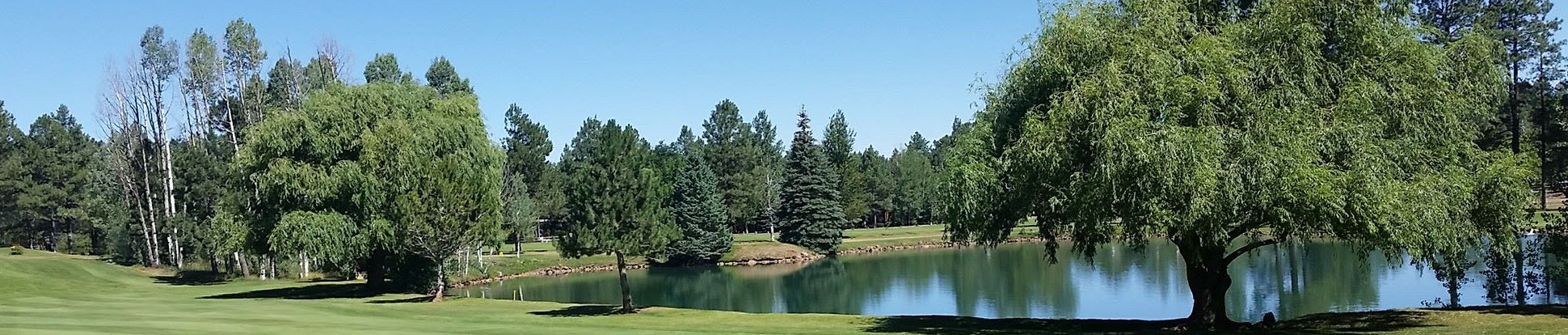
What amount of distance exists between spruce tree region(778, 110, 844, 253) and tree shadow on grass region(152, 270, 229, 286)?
39.7 m

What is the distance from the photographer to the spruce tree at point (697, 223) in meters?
78.9

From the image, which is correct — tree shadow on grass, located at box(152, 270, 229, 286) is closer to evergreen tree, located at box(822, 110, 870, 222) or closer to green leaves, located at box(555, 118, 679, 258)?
green leaves, located at box(555, 118, 679, 258)

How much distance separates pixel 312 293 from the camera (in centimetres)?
4519

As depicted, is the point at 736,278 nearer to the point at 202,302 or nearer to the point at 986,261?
the point at 986,261

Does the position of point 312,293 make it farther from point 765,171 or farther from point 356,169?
point 765,171

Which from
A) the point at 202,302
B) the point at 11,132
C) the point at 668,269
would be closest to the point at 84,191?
the point at 11,132

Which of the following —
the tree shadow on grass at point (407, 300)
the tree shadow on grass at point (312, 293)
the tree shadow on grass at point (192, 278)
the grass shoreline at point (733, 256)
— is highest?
the tree shadow on grass at point (192, 278)

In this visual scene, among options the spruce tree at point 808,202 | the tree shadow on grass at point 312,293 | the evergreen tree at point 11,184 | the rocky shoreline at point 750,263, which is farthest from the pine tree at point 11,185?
the spruce tree at point 808,202

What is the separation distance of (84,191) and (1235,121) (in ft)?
299

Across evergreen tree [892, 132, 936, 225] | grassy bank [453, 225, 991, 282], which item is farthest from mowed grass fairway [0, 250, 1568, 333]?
evergreen tree [892, 132, 936, 225]

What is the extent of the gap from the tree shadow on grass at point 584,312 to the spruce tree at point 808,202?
48999mm

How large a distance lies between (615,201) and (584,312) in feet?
11.3

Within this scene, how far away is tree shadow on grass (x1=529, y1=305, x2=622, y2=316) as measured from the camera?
33.1m

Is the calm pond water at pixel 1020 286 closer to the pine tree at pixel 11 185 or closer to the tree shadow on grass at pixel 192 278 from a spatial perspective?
the tree shadow on grass at pixel 192 278
